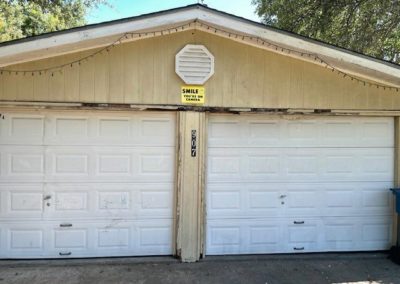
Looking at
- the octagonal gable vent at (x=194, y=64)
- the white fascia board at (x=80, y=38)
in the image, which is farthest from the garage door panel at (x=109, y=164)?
the white fascia board at (x=80, y=38)

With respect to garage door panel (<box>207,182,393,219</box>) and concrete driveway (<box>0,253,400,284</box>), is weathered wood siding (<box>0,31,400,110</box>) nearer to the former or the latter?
garage door panel (<box>207,182,393,219</box>)

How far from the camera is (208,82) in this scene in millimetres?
5699

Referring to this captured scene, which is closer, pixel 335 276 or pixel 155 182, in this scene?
pixel 335 276

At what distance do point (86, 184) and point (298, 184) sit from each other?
3379 mm

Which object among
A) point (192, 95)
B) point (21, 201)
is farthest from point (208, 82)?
point (21, 201)

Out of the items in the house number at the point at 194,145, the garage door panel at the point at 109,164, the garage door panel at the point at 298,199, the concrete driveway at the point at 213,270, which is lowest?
the concrete driveway at the point at 213,270

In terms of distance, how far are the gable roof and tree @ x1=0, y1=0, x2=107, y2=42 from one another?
648 cm

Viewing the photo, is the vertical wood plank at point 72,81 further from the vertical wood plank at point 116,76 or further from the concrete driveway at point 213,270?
the concrete driveway at point 213,270

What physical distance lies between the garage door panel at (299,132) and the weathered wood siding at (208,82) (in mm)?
286

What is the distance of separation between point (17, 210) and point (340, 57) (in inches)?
210

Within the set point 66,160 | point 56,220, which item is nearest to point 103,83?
point 66,160

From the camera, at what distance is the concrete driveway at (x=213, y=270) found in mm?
5020

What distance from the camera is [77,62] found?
214 inches

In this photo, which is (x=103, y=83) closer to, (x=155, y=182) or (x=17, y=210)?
(x=155, y=182)
